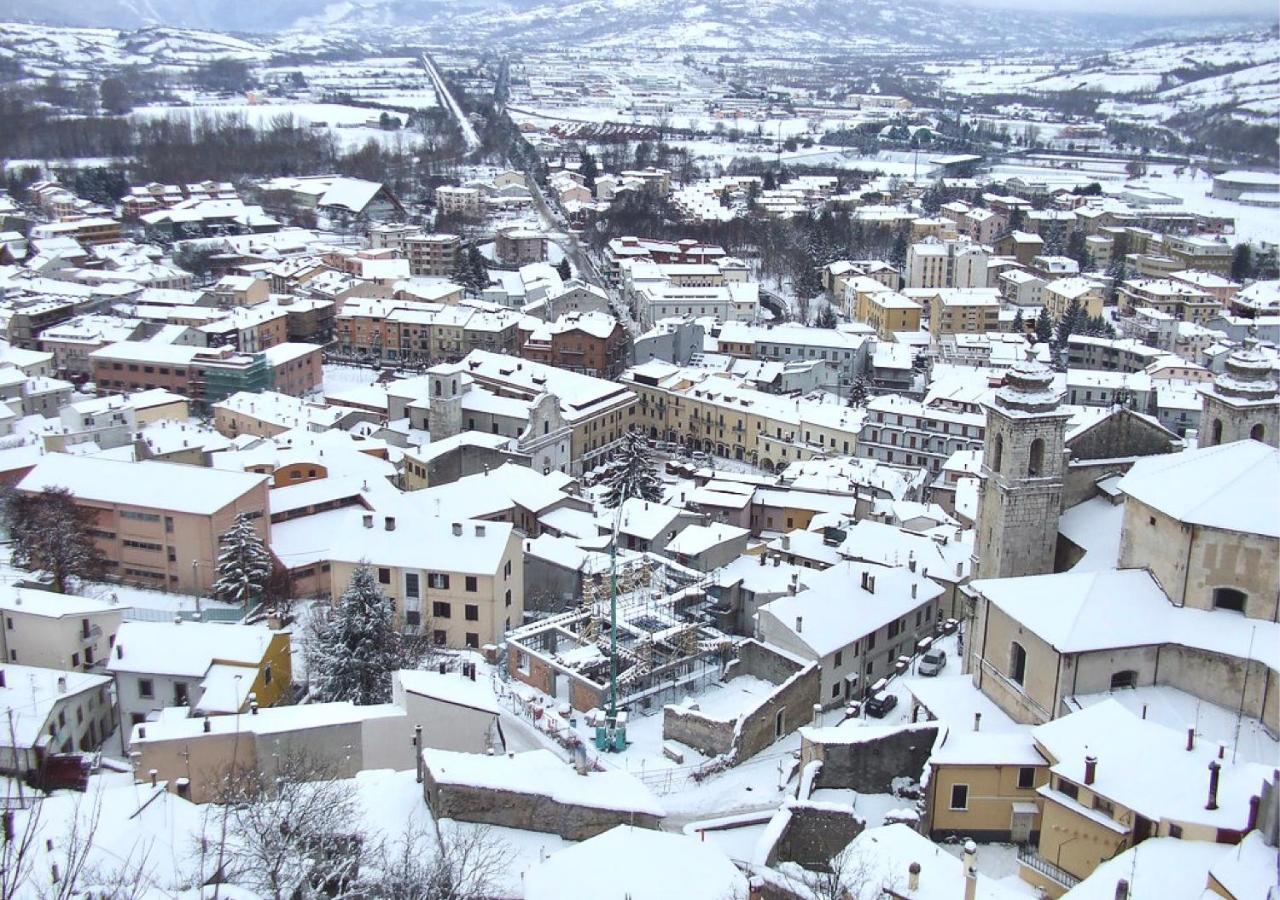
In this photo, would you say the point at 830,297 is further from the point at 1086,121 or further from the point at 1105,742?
the point at 1086,121

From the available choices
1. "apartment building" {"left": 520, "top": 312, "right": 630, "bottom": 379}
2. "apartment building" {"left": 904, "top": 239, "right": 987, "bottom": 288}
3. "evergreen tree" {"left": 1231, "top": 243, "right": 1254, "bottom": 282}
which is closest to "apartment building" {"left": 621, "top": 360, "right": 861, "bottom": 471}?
"apartment building" {"left": 520, "top": 312, "right": 630, "bottom": 379}

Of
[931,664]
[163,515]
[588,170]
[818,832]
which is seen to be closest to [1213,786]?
[818,832]

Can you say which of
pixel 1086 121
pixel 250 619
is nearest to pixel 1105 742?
pixel 250 619

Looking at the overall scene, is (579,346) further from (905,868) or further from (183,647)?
(905,868)

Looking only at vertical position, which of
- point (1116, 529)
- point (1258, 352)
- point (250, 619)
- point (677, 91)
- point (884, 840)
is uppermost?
point (677, 91)

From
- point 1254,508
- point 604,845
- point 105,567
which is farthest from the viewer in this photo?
point 105,567

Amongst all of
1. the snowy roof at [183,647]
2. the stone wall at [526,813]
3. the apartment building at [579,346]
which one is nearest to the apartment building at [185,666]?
the snowy roof at [183,647]
